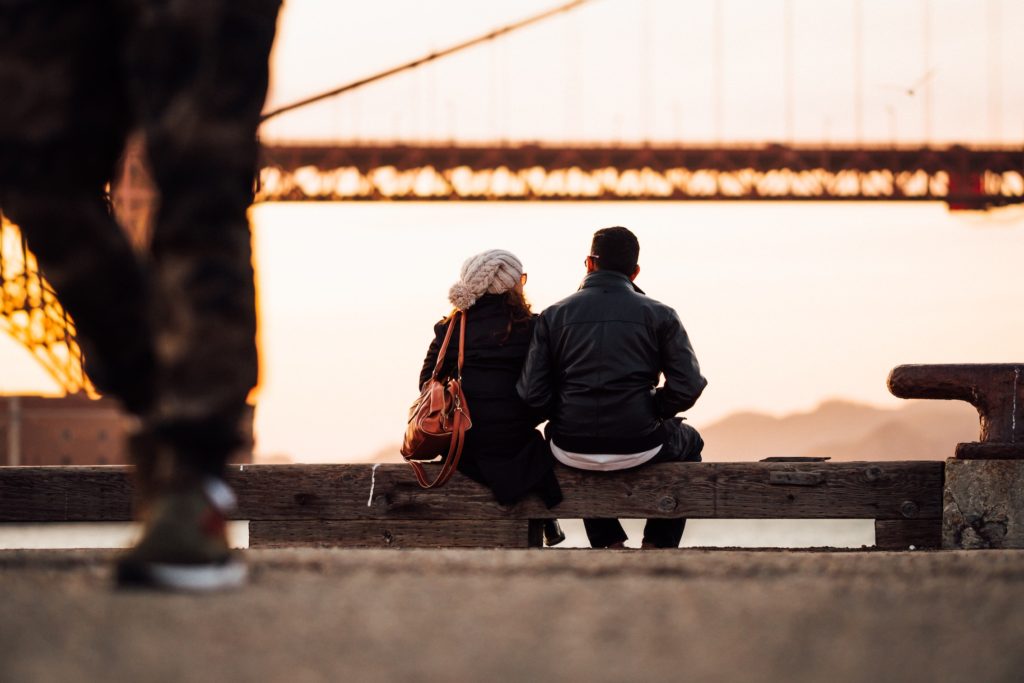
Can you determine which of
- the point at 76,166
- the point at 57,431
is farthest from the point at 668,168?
the point at 76,166

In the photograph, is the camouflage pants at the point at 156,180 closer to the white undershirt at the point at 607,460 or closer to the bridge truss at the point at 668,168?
the white undershirt at the point at 607,460

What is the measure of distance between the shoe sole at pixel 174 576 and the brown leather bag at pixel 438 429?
8.05 ft

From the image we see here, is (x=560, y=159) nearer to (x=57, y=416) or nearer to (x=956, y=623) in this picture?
(x=57, y=416)

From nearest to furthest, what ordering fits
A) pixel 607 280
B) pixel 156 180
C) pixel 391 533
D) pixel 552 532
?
pixel 156 180, pixel 391 533, pixel 607 280, pixel 552 532

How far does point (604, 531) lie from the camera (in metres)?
4.12

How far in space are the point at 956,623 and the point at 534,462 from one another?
2.63 m

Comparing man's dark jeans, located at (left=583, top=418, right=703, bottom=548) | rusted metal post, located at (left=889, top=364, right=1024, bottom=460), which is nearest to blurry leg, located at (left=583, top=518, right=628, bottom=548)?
man's dark jeans, located at (left=583, top=418, right=703, bottom=548)

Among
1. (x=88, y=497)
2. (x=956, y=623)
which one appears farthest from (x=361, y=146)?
(x=956, y=623)

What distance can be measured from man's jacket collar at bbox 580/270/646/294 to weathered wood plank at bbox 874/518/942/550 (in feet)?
2.80

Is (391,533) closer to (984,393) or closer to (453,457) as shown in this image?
(453,457)

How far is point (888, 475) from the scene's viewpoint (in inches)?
157

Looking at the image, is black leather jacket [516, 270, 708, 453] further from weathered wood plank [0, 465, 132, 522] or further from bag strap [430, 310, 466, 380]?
weathered wood plank [0, 465, 132, 522]

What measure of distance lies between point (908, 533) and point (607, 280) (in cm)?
98

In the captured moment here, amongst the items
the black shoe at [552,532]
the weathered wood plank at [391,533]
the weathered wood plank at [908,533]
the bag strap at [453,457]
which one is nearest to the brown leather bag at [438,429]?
the bag strap at [453,457]
